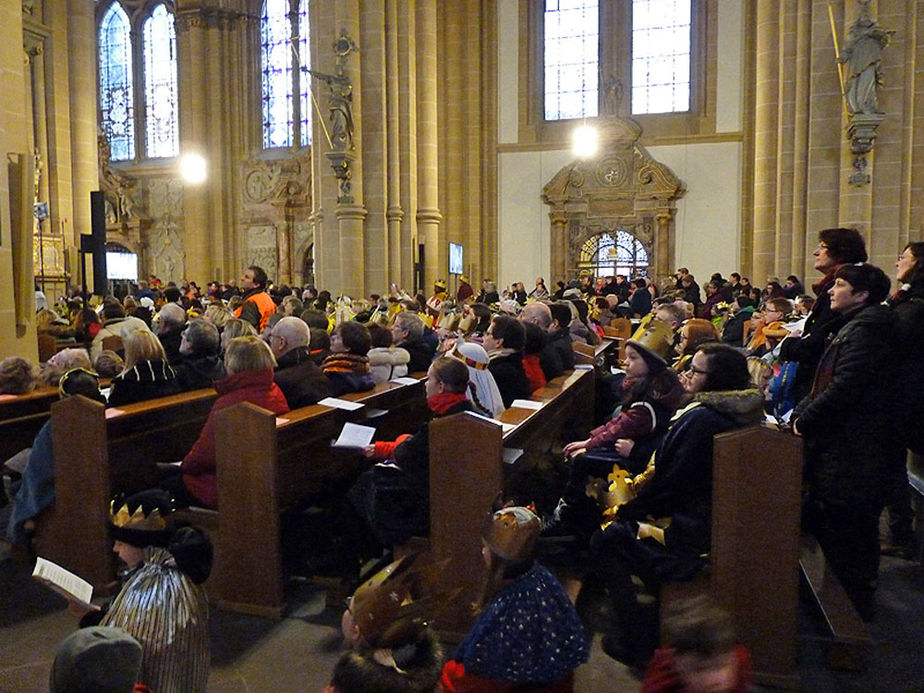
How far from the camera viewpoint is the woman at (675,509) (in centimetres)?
370

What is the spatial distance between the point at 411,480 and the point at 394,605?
1.97 m

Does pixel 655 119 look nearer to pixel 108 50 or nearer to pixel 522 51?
pixel 522 51

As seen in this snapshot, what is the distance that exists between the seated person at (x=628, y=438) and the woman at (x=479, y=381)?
2.09 ft

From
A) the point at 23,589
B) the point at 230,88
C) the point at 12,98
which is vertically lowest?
the point at 23,589

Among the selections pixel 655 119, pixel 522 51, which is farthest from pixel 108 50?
pixel 655 119

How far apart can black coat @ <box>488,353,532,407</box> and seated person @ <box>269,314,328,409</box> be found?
1200 mm

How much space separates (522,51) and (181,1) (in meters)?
11.3

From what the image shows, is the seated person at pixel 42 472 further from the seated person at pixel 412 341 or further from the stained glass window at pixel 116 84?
the stained glass window at pixel 116 84

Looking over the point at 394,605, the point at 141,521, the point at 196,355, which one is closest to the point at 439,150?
the point at 196,355

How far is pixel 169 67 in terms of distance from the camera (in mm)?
27016

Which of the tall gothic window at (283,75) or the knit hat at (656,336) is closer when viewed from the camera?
the knit hat at (656,336)

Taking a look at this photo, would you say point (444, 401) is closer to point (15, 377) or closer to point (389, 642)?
point (389, 642)

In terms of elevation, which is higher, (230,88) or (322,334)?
(230,88)

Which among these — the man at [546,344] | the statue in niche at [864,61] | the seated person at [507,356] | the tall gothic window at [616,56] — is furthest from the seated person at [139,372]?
the tall gothic window at [616,56]
